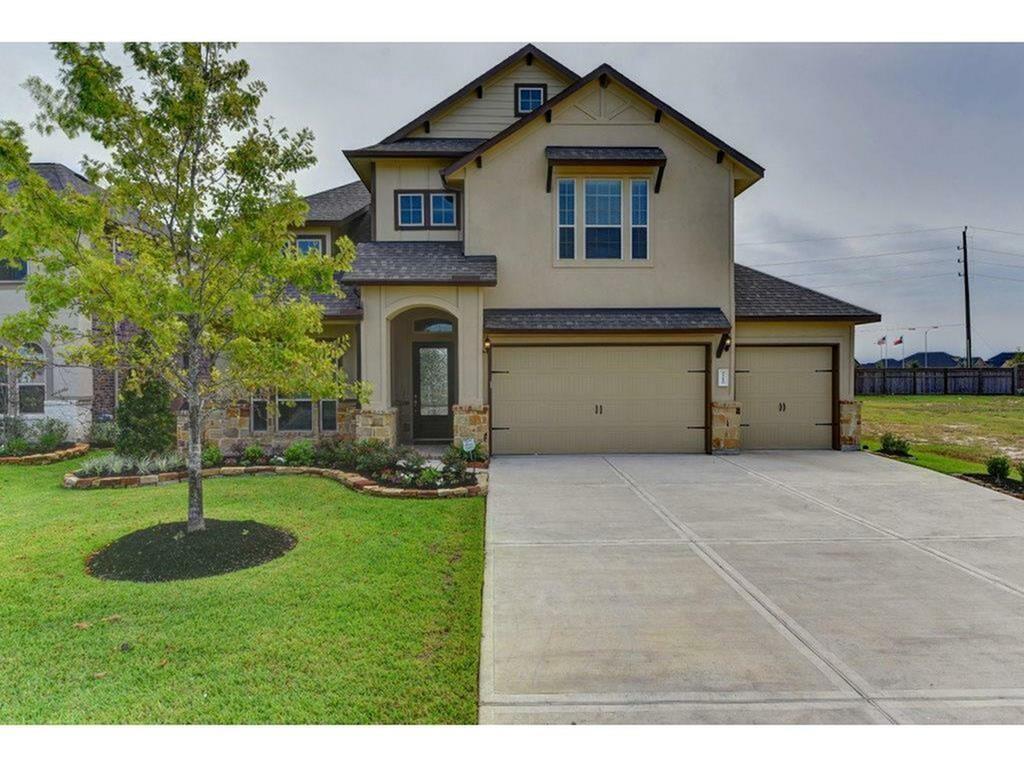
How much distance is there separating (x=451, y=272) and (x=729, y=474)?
21.3ft

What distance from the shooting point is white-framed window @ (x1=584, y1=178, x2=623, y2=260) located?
38.5 ft

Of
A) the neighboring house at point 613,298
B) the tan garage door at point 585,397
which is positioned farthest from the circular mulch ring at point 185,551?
the tan garage door at point 585,397

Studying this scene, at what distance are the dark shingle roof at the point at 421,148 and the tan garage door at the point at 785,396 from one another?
7.78 meters

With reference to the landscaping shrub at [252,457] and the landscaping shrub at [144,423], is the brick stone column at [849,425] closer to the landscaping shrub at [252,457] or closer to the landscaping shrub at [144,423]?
the landscaping shrub at [252,457]

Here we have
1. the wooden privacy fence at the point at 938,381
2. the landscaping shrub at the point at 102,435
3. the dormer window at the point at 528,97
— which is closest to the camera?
the landscaping shrub at the point at 102,435

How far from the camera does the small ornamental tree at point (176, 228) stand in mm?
5266

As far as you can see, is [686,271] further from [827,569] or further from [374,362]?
[827,569]

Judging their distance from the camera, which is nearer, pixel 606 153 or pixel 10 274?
pixel 606 153

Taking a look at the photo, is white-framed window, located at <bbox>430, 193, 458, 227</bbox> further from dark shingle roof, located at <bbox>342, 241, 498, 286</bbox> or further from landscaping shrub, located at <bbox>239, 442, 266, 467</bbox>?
landscaping shrub, located at <bbox>239, 442, 266, 467</bbox>

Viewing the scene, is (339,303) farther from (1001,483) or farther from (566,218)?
(1001,483)

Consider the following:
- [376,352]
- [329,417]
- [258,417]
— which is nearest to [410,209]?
[376,352]

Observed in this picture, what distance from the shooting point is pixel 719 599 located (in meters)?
4.61

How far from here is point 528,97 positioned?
44.5ft

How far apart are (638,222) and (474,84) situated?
211 inches
